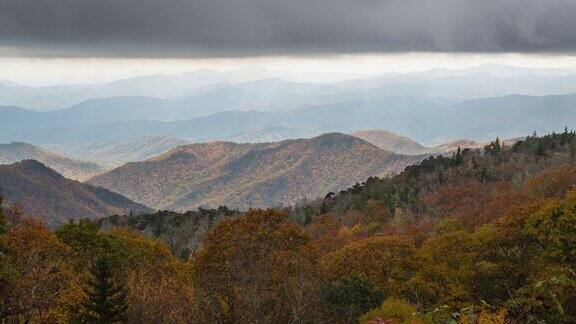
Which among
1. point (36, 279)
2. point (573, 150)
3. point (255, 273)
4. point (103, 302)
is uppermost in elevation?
point (255, 273)

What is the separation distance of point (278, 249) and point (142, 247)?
30.4 meters

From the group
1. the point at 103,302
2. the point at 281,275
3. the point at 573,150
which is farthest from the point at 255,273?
the point at 573,150

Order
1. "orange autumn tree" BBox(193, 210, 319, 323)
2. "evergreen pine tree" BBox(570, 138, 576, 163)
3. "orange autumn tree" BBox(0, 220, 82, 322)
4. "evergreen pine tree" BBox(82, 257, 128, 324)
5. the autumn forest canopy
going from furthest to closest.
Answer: "evergreen pine tree" BBox(570, 138, 576, 163)
"orange autumn tree" BBox(0, 220, 82, 322)
"orange autumn tree" BBox(193, 210, 319, 323)
the autumn forest canopy
"evergreen pine tree" BBox(82, 257, 128, 324)

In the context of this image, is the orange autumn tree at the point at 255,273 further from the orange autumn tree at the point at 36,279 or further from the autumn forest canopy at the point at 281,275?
the orange autumn tree at the point at 36,279

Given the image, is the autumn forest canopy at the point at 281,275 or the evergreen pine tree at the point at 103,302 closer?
the evergreen pine tree at the point at 103,302

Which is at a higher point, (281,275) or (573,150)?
(281,275)

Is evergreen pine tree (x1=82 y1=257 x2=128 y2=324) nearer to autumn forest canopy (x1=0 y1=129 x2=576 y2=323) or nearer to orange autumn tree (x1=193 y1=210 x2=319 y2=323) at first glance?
autumn forest canopy (x1=0 y1=129 x2=576 y2=323)

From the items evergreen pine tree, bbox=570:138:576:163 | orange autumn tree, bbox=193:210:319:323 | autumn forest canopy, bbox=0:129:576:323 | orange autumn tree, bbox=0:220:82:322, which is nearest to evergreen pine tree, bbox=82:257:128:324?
autumn forest canopy, bbox=0:129:576:323

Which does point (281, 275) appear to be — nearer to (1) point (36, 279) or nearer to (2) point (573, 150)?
(1) point (36, 279)

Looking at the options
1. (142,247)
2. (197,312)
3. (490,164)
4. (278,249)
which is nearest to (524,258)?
(278,249)

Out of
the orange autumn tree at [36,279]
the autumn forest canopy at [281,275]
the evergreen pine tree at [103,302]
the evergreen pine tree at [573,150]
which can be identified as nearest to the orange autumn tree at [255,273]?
the autumn forest canopy at [281,275]

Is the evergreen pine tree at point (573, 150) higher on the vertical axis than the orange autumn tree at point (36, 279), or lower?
lower

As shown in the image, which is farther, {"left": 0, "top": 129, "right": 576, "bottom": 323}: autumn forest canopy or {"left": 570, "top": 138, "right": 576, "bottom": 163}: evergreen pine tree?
{"left": 570, "top": 138, "right": 576, "bottom": 163}: evergreen pine tree

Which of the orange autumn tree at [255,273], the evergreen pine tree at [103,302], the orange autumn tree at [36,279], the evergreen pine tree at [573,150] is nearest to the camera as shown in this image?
the evergreen pine tree at [103,302]
